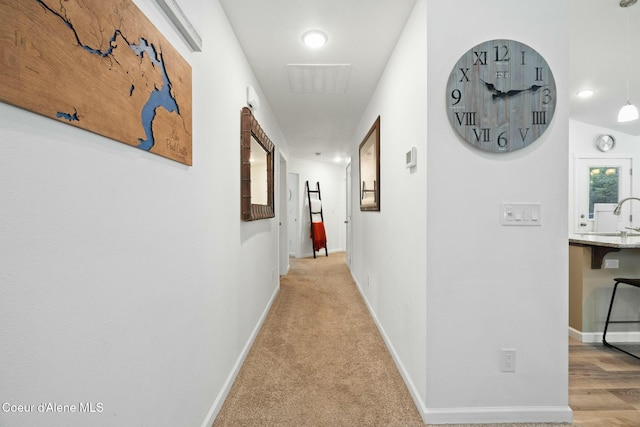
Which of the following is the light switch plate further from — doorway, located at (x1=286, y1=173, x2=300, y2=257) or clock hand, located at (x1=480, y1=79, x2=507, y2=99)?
doorway, located at (x1=286, y1=173, x2=300, y2=257)

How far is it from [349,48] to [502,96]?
46.6 inches

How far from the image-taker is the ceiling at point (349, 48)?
1.78 m

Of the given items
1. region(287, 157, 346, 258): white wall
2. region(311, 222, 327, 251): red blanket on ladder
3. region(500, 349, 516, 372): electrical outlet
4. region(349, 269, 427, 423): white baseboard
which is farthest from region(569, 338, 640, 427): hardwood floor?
region(287, 157, 346, 258): white wall

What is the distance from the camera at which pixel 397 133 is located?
7.00 ft

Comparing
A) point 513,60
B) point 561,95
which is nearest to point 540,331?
point 561,95

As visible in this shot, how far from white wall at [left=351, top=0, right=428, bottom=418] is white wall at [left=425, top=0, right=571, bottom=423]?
0.08 metres

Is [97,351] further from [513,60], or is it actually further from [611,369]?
[611,369]

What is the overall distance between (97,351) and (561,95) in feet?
7.44

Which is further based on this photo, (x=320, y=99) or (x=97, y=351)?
(x=320, y=99)

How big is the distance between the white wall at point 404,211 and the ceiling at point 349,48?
0.55ft

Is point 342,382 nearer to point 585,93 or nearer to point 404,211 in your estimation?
point 404,211

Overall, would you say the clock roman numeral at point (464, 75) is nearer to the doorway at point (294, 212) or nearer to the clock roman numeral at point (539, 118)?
the clock roman numeral at point (539, 118)

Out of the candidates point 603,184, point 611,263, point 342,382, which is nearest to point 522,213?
point 342,382

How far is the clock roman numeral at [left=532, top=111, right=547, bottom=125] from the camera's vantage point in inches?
60.2
